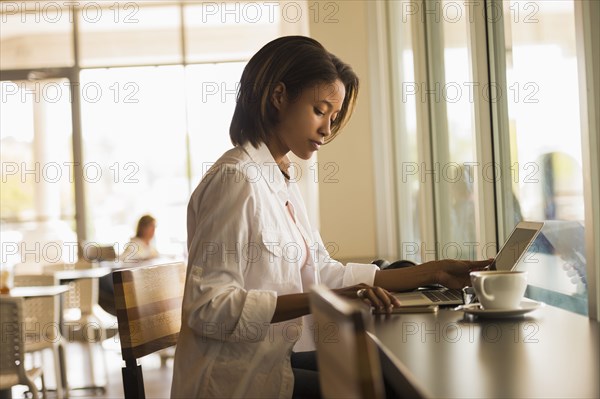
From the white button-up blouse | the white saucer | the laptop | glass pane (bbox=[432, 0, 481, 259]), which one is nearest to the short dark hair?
the white button-up blouse

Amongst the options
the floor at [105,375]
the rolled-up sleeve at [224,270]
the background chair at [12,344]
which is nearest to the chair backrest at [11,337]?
the background chair at [12,344]

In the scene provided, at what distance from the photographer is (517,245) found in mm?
1883

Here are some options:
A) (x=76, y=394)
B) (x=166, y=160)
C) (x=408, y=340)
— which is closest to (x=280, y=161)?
(x=408, y=340)

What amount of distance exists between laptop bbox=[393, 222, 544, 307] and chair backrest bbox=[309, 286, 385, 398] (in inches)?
34.9

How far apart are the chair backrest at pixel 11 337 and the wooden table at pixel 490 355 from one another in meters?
2.28

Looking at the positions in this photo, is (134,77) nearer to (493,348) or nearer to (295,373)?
(295,373)

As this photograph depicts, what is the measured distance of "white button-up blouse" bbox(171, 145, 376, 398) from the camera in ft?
5.69

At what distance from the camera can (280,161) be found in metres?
2.16

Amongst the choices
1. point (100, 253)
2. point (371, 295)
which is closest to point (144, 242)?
point (100, 253)

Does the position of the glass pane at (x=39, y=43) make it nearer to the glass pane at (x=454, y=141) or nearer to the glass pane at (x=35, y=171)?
the glass pane at (x=35, y=171)

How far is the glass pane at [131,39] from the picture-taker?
862 centimetres

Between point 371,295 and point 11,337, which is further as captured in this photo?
point 11,337

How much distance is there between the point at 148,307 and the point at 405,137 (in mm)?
2890

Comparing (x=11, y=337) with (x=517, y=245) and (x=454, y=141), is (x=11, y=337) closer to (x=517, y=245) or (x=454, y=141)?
(x=454, y=141)
